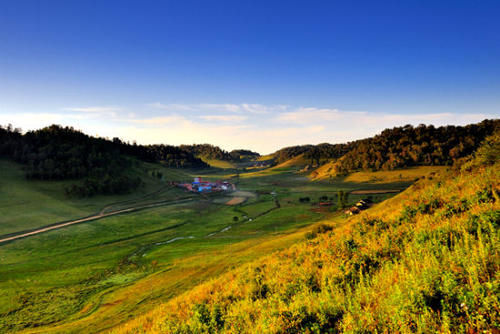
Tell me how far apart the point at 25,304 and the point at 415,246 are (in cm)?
4980

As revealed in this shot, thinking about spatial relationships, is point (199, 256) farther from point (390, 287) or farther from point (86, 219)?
point (86, 219)

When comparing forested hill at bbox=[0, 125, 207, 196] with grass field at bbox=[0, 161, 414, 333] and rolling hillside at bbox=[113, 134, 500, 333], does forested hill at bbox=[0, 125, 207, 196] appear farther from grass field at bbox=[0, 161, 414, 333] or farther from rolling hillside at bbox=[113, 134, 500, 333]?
rolling hillside at bbox=[113, 134, 500, 333]

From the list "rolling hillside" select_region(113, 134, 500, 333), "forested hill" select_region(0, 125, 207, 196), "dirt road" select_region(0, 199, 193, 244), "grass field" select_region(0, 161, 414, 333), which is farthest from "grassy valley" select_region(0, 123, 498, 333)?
"forested hill" select_region(0, 125, 207, 196)

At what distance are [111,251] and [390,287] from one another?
67.0 meters

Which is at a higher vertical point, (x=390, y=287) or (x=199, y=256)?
(x=390, y=287)

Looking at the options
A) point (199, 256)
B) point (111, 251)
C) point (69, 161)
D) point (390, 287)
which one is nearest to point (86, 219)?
point (111, 251)

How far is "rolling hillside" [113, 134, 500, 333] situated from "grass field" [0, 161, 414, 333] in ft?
68.1

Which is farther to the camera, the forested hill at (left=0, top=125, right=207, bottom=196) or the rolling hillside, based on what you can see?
the forested hill at (left=0, top=125, right=207, bottom=196)

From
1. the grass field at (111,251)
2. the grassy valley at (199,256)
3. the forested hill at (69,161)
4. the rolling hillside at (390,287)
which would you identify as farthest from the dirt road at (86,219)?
the rolling hillside at (390,287)

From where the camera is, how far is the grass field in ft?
104

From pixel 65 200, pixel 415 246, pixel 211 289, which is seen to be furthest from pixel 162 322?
pixel 65 200

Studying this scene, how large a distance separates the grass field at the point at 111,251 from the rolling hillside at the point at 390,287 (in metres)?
20.8

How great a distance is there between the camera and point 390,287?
8258mm

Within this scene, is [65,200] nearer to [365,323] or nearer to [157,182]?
[157,182]
